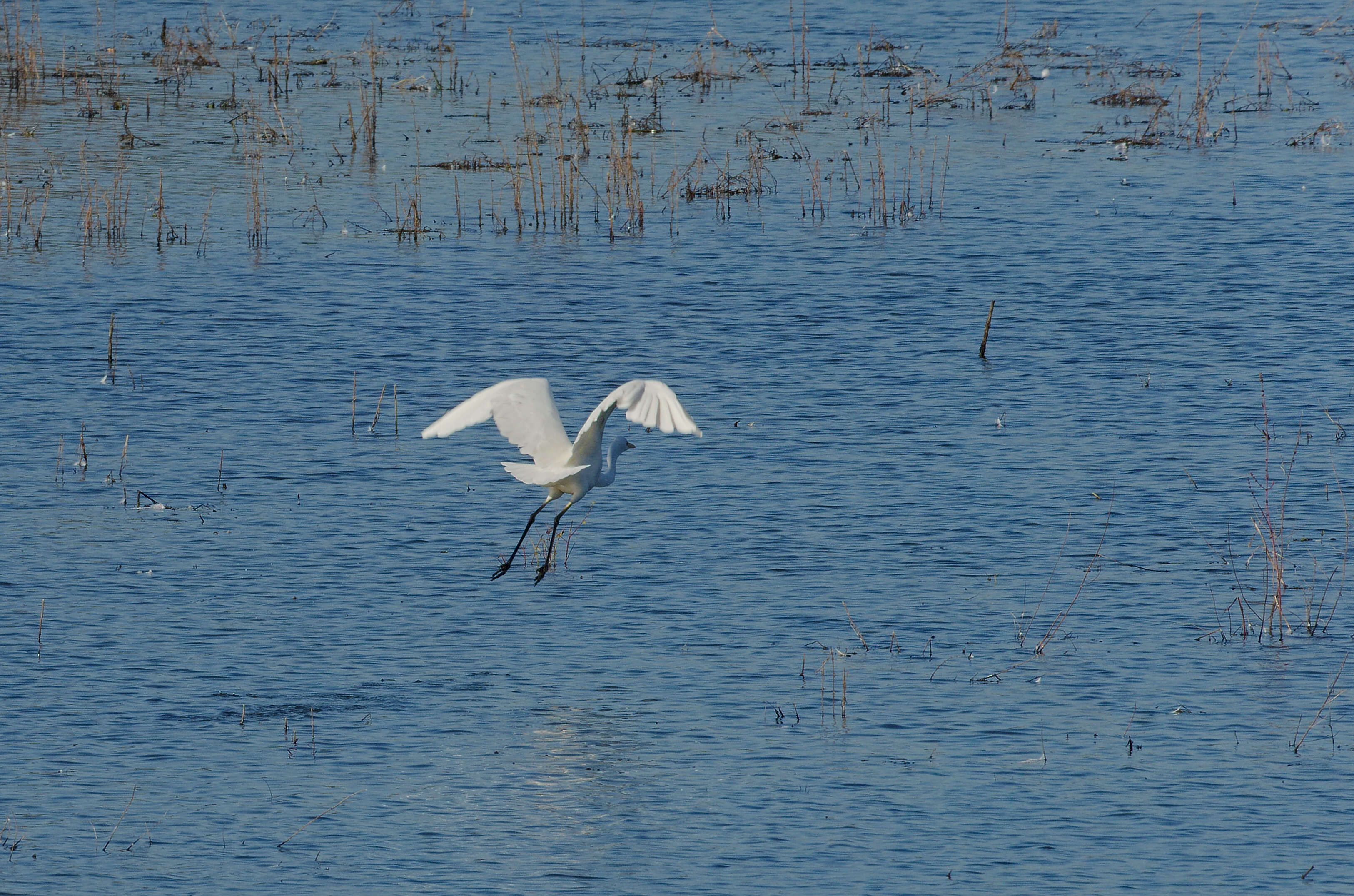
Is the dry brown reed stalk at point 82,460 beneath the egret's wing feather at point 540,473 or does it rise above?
beneath

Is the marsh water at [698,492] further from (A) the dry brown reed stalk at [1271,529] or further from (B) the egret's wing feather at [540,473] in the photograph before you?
(B) the egret's wing feather at [540,473]

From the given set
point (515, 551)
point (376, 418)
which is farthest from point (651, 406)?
point (376, 418)

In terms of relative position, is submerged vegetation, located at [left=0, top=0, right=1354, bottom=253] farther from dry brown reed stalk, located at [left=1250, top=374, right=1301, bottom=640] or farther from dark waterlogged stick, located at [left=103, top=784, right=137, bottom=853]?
dark waterlogged stick, located at [left=103, top=784, right=137, bottom=853]

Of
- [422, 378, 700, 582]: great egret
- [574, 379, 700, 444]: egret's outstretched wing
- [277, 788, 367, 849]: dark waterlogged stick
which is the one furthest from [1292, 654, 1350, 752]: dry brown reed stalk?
[277, 788, 367, 849]: dark waterlogged stick

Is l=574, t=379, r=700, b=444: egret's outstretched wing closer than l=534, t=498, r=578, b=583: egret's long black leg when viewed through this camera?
Yes

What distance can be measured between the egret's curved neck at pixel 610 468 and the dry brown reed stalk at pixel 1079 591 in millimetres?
3299

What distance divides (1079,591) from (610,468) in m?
3.55

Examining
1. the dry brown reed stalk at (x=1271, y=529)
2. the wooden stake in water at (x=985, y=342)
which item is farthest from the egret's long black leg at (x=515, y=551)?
the wooden stake in water at (x=985, y=342)

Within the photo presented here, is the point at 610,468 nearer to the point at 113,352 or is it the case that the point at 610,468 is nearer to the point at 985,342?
the point at 985,342

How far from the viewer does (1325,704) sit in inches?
500

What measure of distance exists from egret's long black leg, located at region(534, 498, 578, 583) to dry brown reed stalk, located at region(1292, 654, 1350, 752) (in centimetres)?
536

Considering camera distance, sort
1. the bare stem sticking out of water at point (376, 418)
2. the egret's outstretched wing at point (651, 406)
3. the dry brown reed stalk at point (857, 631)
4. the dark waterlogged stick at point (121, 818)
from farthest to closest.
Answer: the bare stem sticking out of water at point (376, 418) < the dry brown reed stalk at point (857, 631) < the egret's outstretched wing at point (651, 406) < the dark waterlogged stick at point (121, 818)

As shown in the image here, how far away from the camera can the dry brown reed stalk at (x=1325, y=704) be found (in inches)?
482

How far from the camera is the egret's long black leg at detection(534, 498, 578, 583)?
585 inches
